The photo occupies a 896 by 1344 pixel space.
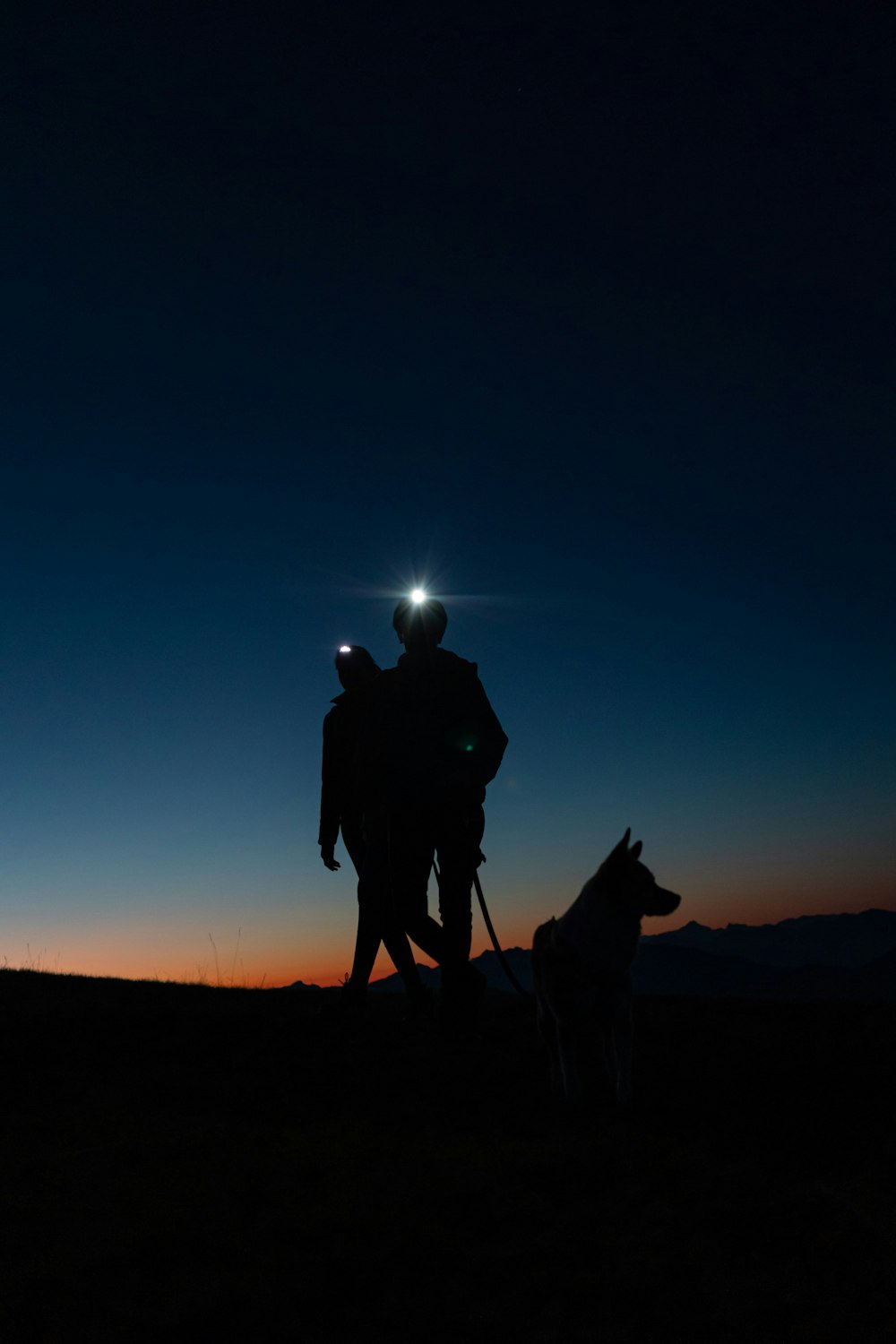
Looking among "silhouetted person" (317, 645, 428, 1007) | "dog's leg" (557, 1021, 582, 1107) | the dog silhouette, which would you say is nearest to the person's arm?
"silhouetted person" (317, 645, 428, 1007)

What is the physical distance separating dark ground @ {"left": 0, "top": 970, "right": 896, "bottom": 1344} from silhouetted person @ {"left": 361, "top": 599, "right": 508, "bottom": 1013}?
982mm

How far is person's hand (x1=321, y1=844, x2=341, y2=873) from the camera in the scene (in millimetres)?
8124

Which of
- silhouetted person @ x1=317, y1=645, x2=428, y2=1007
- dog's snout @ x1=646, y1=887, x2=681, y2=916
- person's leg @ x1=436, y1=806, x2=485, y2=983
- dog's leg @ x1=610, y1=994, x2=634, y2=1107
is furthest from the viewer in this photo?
silhouetted person @ x1=317, y1=645, x2=428, y2=1007

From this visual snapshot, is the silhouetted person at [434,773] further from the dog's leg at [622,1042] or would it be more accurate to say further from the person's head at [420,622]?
the dog's leg at [622,1042]

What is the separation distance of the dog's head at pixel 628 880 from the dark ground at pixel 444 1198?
3.37 ft

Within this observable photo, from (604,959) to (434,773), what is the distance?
93.6 inches

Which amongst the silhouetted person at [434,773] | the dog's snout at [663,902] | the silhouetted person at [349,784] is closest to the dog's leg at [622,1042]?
the dog's snout at [663,902]

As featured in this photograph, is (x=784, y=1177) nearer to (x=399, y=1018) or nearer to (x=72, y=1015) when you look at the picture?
(x=399, y=1018)

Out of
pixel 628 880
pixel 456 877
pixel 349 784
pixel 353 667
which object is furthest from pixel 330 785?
pixel 628 880

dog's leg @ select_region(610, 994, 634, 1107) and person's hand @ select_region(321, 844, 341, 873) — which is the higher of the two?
person's hand @ select_region(321, 844, 341, 873)

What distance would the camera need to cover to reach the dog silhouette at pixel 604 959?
434 cm

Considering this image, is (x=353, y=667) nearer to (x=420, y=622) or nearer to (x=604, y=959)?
(x=420, y=622)

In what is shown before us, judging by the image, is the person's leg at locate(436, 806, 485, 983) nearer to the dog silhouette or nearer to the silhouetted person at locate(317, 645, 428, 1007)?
the silhouetted person at locate(317, 645, 428, 1007)

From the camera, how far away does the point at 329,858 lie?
8.16 m
